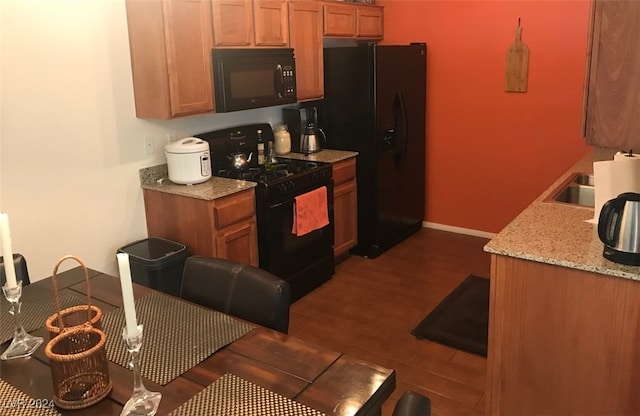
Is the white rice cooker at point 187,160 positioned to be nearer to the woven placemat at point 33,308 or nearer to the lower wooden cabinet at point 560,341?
the woven placemat at point 33,308

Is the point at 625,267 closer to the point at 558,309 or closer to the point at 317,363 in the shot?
the point at 558,309

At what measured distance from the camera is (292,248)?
3771 mm

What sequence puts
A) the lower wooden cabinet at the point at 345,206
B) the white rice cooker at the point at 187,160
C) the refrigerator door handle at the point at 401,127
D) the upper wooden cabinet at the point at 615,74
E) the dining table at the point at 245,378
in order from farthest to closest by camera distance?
the refrigerator door handle at the point at 401,127 < the lower wooden cabinet at the point at 345,206 < the white rice cooker at the point at 187,160 < the upper wooden cabinet at the point at 615,74 < the dining table at the point at 245,378

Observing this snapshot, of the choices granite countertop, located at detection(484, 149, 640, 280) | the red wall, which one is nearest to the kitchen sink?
granite countertop, located at detection(484, 149, 640, 280)

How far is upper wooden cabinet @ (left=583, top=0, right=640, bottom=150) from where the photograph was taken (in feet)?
5.59

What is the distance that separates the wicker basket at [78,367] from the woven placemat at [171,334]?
13 centimetres

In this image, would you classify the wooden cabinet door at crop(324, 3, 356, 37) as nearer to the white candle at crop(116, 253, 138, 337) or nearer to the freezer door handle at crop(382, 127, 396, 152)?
the freezer door handle at crop(382, 127, 396, 152)

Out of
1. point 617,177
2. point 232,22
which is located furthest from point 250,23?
point 617,177

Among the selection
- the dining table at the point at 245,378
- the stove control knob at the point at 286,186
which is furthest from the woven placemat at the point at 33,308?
the stove control knob at the point at 286,186

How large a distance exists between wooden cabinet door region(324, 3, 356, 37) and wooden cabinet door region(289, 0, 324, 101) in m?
0.12

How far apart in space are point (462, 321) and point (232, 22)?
7.69 ft

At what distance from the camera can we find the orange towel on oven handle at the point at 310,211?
3727 millimetres

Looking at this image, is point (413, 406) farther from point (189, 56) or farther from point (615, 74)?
point (189, 56)

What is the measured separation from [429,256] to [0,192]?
314cm
